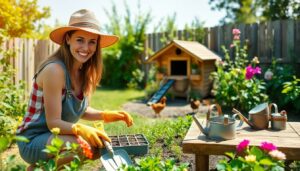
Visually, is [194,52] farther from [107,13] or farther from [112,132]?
[107,13]

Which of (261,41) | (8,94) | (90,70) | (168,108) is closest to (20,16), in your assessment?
(8,94)

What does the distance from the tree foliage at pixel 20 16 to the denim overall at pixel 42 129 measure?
3083mm

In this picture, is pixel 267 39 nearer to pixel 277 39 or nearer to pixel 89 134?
pixel 277 39

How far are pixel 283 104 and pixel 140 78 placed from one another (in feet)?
18.2

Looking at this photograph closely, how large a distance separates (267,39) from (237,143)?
20.7ft

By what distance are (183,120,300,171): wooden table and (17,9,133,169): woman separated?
0.55 meters

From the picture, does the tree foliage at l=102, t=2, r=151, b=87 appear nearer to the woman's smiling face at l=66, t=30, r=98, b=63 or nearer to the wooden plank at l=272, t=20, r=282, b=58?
the wooden plank at l=272, t=20, r=282, b=58

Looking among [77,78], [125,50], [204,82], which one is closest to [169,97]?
[204,82]

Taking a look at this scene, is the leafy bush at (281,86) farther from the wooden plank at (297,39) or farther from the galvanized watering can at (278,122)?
the galvanized watering can at (278,122)

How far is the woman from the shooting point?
2.24 meters

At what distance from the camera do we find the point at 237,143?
2268 millimetres

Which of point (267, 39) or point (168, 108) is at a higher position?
point (267, 39)

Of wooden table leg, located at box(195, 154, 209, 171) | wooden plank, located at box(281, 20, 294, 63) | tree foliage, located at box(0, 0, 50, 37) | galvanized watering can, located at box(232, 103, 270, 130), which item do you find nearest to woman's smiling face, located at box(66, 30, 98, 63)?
wooden table leg, located at box(195, 154, 209, 171)

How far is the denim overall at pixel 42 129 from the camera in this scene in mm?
2287
